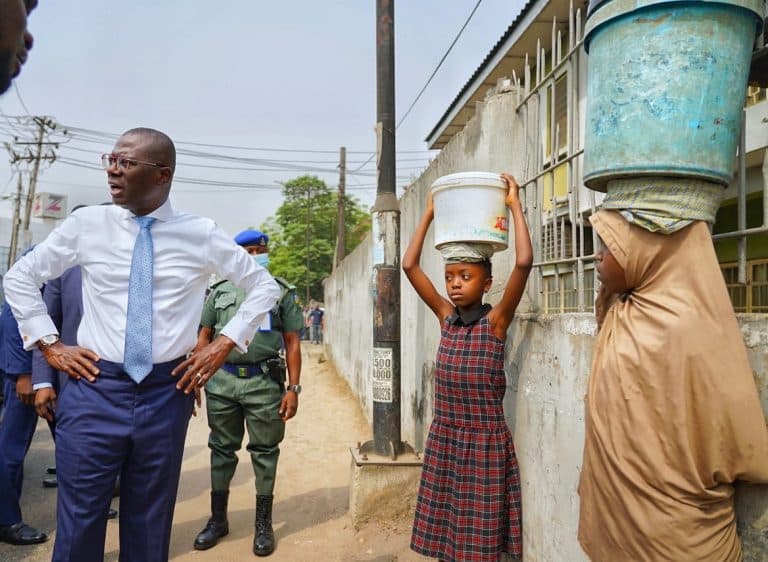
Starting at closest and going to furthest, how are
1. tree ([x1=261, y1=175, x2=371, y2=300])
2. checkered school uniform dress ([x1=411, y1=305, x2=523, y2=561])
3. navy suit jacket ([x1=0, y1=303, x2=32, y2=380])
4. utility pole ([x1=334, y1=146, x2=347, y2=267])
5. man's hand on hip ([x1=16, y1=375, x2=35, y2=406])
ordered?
checkered school uniform dress ([x1=411, y1=305, x2=523, y2=561]) → man's hand on hip ([x1=16, y1=375, x2=35, y2=406]) → navy suit jacket ([x1=0, y1=303, x2=32, y2=380]) → utility pole ([x1=334, y1=146, x2=347, y2=267]) → tree ([x1=261, y1=175, x2=371, y2=300])

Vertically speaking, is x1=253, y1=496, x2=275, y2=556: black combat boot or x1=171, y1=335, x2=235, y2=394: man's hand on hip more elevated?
x1=171, y1=335, x2=235, y2=394: man's hand on hip

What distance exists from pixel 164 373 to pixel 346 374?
797cm

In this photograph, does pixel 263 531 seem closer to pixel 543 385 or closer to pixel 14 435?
pixel 14 435

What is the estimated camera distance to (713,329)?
5.06 feet

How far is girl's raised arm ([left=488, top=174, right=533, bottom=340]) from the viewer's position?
2.55 meters

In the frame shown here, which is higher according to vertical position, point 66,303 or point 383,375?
point 66,303

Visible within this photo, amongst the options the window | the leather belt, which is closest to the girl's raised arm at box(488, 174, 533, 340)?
the window

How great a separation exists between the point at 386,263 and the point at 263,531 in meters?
Result: 1.85

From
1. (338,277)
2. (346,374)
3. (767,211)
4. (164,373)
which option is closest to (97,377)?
(164,373)

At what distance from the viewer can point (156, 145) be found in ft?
8.11

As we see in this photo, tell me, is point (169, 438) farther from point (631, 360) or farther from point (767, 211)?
point (767, 211)

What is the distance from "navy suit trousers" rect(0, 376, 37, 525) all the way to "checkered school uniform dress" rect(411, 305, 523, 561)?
2532mm

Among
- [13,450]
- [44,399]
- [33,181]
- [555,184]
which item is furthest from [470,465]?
[33,181]

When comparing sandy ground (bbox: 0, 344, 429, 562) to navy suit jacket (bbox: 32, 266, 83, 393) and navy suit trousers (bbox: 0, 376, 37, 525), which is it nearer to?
navy suit trousers (bbox: 0, 376, 37, 525)
